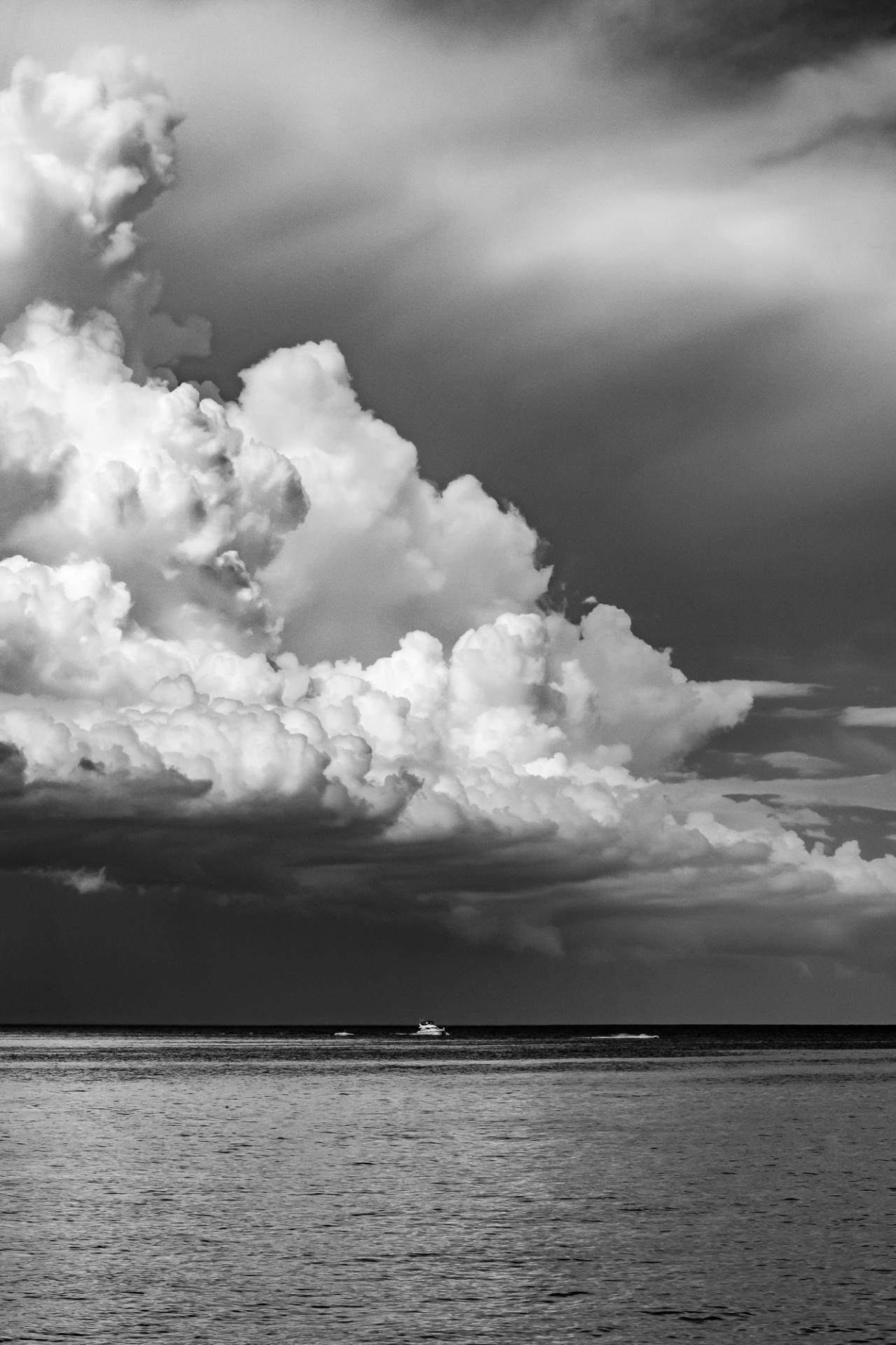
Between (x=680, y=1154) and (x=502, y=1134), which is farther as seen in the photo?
(x=502, y=1134)

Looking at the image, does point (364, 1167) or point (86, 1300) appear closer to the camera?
point (86, 1300)

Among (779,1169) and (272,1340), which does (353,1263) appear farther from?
(779,1169)

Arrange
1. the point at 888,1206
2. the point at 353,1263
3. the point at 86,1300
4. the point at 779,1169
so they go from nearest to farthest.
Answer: the point at 86,1300 < the point at 353,1263 < the point at 888,1206 < the point at 779,1169

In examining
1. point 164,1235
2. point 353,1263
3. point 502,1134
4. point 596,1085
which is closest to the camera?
point 353,1263

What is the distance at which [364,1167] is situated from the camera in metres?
80.4

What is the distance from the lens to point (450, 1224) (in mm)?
60375

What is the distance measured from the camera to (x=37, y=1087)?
158250 mm

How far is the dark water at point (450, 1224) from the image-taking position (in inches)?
1734

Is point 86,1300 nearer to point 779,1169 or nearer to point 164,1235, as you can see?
point 164,1235

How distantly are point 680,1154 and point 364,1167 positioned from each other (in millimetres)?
18929

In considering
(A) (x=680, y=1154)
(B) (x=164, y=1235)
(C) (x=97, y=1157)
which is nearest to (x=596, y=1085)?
(A) (x=680, y=1154)

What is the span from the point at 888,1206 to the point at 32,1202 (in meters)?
38.0

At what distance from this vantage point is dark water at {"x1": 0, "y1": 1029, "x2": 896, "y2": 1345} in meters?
44.0

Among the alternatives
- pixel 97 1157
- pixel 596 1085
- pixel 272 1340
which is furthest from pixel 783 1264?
pixel 596 1085
